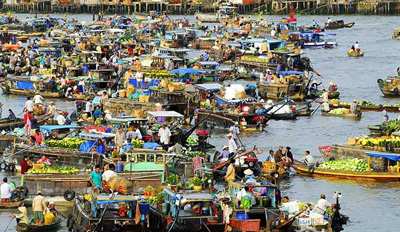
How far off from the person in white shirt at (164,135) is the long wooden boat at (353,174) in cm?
492

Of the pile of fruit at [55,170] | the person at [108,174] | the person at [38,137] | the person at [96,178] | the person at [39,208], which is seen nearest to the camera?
the person at [39,208]

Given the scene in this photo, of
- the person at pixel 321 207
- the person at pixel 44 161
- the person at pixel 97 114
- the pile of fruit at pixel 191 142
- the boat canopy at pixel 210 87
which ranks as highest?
the boat canopy at pixel 210 87

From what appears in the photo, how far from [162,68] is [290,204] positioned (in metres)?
31.2

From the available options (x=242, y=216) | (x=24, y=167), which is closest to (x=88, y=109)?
(x=24, y=167)

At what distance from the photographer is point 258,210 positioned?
28562 millimetres

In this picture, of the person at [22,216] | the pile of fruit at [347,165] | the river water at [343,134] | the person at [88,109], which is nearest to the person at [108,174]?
the river water at [343,134]

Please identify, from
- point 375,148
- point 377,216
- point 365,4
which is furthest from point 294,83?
point 365,4

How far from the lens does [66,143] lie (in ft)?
122

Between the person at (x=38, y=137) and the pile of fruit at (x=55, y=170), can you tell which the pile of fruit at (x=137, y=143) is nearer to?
the pile of fruit at (x=55, y=170)

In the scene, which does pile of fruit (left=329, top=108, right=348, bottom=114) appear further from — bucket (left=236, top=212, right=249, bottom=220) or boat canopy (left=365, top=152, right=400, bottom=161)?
bucket (left=236, top=212, right=249, bottom=220)

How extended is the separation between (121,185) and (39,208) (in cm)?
285

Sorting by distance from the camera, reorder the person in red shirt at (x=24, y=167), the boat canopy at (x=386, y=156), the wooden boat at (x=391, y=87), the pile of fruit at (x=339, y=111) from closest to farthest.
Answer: the person in red shirt at (x=24, y=167)
the boat canopy at (x=386, y=156)
the pile of fruit at (x=339, y=111)
the wooden boat at (x=391, y=87)

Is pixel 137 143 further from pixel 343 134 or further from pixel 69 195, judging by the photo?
pixel 343 134

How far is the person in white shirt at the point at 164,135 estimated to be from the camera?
127 feet
